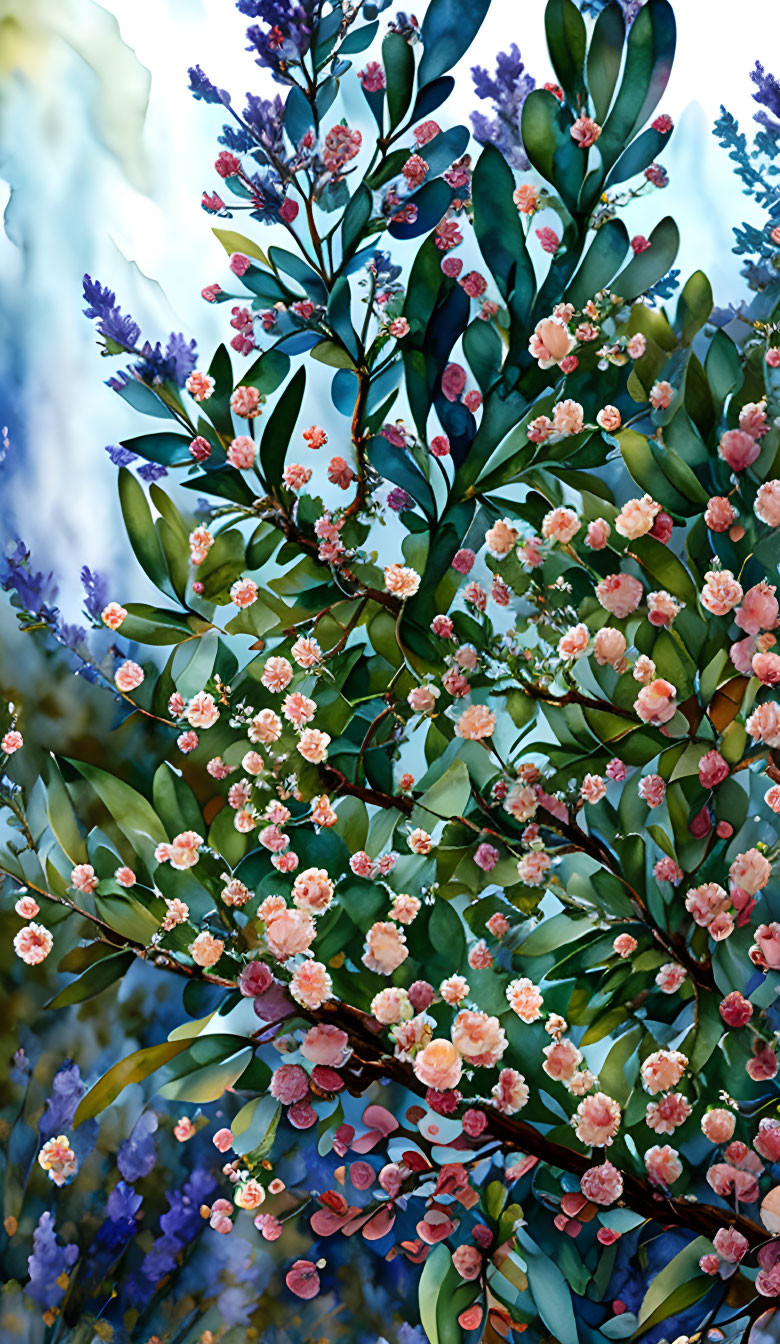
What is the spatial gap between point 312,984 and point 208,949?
0.11 metres

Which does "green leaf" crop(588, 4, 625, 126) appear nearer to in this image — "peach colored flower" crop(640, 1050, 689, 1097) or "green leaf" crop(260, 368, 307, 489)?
"green leaf" crop(260, 368, 307, 489)

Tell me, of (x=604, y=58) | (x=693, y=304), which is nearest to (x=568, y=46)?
(x=604, y=58)

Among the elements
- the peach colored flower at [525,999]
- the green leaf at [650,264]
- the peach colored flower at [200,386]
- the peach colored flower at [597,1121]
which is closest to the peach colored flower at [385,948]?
the peach colored flower at [525,999]

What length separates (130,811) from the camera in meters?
1.04

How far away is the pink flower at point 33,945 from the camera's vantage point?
105 cm

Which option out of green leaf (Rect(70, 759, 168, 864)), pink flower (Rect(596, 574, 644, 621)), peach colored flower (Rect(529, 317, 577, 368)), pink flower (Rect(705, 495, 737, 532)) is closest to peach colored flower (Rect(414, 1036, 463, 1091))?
green leaf (Rect(70, 759, 168, 864))

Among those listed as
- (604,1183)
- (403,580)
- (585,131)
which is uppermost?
(585,131)

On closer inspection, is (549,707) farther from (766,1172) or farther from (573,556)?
(766,1172)

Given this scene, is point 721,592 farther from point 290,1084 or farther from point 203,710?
point 290,1084

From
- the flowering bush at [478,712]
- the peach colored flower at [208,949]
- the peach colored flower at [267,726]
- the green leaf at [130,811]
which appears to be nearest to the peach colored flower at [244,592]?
the flowering bush at [478,712]

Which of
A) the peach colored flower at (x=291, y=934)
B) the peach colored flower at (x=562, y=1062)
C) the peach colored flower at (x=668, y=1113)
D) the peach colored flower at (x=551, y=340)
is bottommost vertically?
the peach colored flower at (x=668, y=1113)

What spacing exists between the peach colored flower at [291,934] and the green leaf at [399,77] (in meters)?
0.74

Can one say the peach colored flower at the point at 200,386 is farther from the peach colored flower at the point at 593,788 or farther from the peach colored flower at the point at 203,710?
the peach colored flower at the point at 593,788

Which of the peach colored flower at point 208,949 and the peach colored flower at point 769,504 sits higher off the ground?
the peach colored flower at point 769,504
